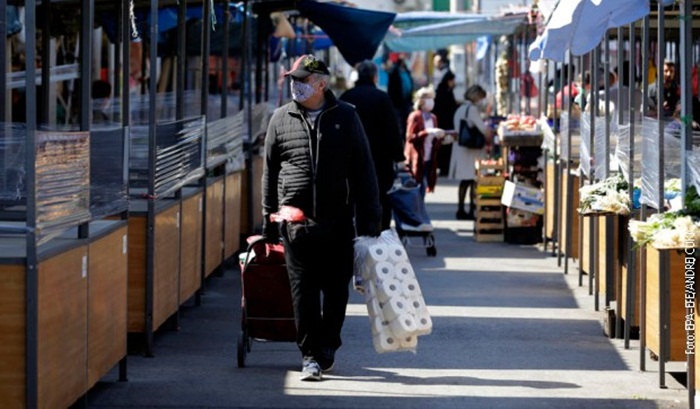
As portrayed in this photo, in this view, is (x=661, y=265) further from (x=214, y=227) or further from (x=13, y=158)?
(x=214, y=227)

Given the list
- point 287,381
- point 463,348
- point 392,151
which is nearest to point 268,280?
point 287,381

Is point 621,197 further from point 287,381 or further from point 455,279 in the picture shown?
point 455,279

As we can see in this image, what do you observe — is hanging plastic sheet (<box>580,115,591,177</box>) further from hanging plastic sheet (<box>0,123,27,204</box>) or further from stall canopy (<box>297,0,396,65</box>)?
hanging plastic sheet (<box>0,123,27,204</box>)

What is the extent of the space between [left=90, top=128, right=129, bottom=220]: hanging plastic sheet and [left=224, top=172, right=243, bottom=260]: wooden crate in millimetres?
5127

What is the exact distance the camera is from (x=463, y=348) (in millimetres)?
11227

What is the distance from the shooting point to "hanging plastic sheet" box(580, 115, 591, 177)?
527 inches

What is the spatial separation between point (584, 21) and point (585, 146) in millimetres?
3860

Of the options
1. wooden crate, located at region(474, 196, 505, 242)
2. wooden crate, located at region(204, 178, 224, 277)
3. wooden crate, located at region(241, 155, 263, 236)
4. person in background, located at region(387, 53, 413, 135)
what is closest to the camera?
wooden crate, located at region(204, 178, 224, 277)


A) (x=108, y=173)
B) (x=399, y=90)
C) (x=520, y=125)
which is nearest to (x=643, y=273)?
(x=108, y=173)

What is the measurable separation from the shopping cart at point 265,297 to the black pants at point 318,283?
0.84 feet

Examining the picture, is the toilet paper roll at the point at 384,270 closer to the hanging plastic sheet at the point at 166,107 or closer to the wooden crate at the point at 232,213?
the hanging plastic sheet at the point at 166,107

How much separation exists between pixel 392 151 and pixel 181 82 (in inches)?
124

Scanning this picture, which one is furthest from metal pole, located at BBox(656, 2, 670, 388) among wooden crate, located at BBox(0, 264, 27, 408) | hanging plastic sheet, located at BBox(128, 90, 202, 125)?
hanging plastic sheet, located at BBox(128, 90, 202, 125)

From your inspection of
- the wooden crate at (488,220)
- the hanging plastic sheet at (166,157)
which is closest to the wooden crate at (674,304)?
the hanging plastic sheet at (166,157)
